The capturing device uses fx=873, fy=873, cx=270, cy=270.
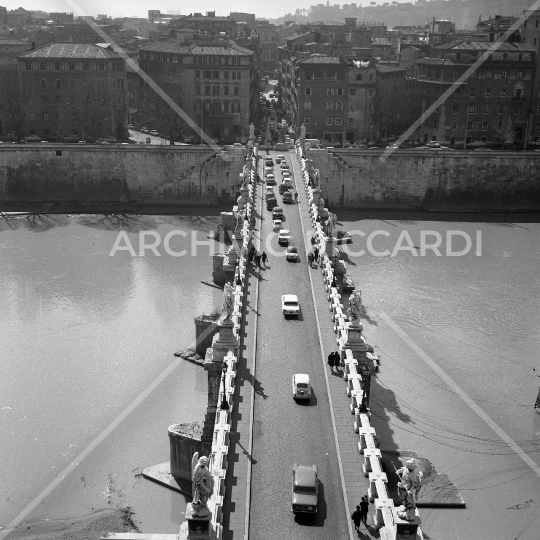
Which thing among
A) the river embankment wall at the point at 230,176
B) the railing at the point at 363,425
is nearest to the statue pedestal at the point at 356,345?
→ the railing at the point at 363,425

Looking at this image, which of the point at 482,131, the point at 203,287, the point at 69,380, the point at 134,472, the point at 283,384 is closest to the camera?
the point at 283,384

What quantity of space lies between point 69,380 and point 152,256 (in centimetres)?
1984

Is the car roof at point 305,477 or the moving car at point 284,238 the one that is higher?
the moving car at point 284,238

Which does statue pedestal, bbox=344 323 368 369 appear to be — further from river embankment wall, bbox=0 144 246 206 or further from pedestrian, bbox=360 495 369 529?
river embankment wall, bbox=0 144 246 206

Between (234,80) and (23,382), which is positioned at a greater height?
(234,80)

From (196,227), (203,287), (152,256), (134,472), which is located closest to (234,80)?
(196,227)

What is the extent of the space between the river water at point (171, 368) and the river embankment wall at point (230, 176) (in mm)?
10911

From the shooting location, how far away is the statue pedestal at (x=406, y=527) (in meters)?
19.1

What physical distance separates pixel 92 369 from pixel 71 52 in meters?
50.8

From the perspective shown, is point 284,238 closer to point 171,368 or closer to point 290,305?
point 171,368

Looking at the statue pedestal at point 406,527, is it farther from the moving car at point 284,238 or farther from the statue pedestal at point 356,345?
the moving car at point 284,238

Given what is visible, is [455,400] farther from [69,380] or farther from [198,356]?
[69,380]

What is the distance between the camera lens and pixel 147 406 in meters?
35.2

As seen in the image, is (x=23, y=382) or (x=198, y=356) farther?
(x=198, y=356)
